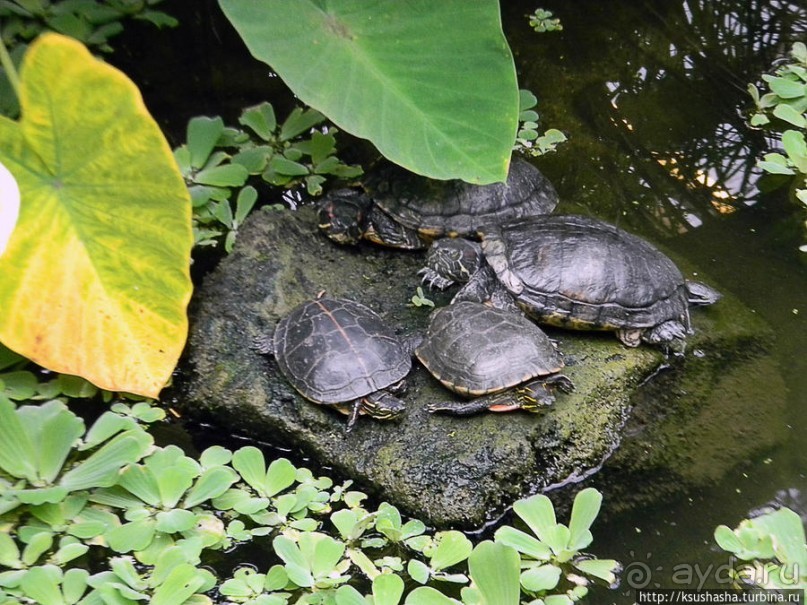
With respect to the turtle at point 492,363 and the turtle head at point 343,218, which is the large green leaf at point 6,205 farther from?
the turtle head at point 343,218

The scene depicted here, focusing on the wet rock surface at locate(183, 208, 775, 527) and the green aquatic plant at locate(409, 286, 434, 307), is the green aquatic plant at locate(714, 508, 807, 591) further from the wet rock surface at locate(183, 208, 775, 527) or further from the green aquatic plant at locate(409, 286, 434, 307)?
the green aquatic plant at locate(409, 286, 434, 307)

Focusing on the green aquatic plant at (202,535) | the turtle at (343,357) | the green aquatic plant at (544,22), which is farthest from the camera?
the green aquatic plant at (544,22)

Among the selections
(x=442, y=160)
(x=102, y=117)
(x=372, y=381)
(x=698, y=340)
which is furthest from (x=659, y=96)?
(x=102, y=117)

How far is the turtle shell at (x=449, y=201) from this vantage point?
11.0 feet

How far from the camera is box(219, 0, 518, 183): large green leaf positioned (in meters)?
2.72

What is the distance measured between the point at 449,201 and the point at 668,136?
1410 millimetres

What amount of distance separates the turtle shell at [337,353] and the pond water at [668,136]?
881 millimetres

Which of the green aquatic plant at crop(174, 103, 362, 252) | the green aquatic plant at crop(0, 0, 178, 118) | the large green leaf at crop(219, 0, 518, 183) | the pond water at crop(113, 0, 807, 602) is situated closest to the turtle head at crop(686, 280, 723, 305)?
the pond water at crop(113, 0, 807, 602)

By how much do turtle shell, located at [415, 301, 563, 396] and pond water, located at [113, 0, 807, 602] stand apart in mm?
498

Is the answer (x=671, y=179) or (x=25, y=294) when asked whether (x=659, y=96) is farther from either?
(x=25, y=294)

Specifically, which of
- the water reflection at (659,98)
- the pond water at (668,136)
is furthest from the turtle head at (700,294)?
Answer: the water reflection at (659,98)

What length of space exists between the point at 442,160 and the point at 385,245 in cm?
70

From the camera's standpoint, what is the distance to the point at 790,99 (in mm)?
3982

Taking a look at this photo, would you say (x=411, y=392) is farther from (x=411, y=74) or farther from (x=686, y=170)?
(x=686, y=170)
